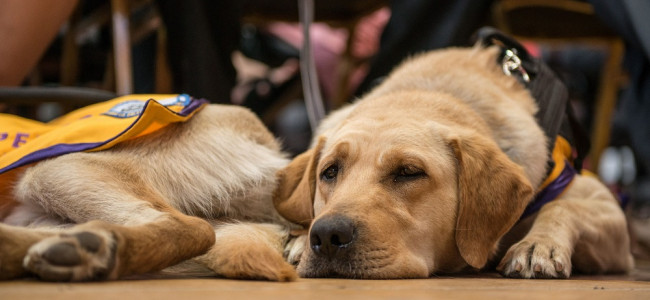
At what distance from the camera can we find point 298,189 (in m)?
2.28

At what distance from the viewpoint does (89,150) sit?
1965 mm

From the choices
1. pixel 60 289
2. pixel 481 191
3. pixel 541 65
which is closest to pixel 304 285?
pixel 60 289

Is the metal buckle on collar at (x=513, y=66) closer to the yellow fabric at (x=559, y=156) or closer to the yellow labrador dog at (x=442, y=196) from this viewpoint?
the yellow labrador dog at (x=442, y=196)

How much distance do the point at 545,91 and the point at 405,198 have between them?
0.99 meters

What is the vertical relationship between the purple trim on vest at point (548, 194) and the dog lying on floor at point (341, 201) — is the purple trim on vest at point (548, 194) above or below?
below

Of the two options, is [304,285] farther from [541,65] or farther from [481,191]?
[541,65]

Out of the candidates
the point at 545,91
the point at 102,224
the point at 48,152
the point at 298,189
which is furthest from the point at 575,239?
the point at 48,152

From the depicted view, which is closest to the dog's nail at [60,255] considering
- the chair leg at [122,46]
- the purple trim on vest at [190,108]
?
the purple trim on vest at [190,108]

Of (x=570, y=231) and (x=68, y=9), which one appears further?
(x=68, y=9)

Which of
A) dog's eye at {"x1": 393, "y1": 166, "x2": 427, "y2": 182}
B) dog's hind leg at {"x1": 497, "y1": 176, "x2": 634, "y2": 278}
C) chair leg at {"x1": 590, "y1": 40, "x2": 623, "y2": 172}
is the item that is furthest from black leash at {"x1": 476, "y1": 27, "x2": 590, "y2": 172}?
chair leg at {"x1": 590, "y1": 40, "x2": 623, "y2": 172}

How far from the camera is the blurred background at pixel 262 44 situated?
2693 millimetres

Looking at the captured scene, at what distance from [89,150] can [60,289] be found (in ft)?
2.55

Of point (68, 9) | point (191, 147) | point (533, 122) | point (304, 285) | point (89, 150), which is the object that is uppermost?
point (68, 9)

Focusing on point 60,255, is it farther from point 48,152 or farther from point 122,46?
point 122,46
